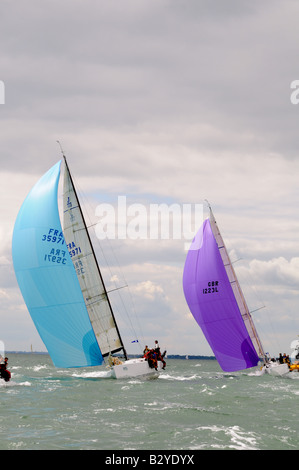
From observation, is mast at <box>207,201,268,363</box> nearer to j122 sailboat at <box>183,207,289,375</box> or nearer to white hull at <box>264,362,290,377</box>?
j122 sailboat at <box>183,207,289,375</box>

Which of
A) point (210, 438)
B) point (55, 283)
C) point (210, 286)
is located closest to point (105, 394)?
point (55, 283)

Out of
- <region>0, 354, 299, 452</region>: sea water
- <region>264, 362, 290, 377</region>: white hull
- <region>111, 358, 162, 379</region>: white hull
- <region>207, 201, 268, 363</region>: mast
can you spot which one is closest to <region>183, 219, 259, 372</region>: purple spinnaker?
<region>207, 201, 268, 363</region>: mast

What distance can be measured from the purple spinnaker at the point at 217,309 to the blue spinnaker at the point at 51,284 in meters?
8.43

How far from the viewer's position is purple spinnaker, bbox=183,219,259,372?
1441 inches

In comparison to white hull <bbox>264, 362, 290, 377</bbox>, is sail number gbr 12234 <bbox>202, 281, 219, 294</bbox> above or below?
above

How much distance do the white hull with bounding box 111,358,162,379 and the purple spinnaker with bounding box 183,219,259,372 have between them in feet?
20.8

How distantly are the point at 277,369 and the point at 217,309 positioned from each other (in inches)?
256

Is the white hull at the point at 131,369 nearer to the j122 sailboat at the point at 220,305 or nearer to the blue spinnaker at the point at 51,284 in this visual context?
the blue spinnaker at the point at 51,284

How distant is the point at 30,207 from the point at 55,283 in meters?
4.28

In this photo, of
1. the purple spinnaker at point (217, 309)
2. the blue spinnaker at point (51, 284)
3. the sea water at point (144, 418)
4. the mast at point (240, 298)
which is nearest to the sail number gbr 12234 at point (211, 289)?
the purple spinnaker at point (217, 309)

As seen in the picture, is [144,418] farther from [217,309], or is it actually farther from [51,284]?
[217,309]

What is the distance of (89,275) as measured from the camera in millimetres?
32500

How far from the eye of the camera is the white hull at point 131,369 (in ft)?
102

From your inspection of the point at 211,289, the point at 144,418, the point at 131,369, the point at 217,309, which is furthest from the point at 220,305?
the point at 144,418
